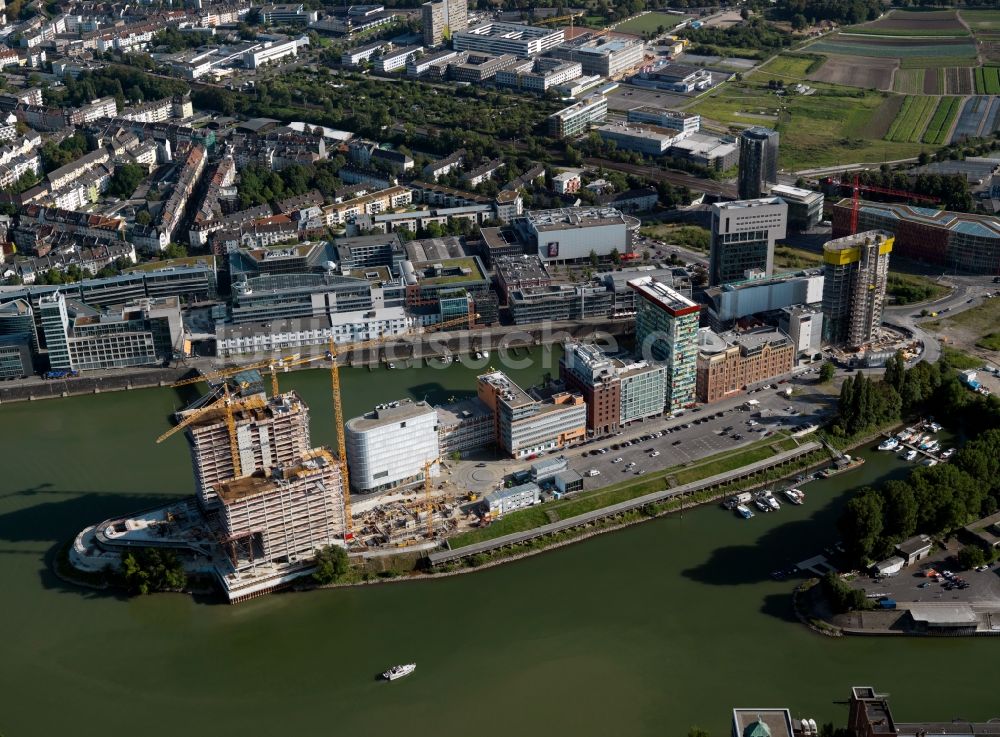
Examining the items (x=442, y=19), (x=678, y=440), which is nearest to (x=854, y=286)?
(x=678, y=440)

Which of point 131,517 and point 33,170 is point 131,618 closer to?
point 131,517

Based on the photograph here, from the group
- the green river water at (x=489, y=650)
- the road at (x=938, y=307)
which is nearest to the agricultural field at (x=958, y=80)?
the road at (x=938, y=307)

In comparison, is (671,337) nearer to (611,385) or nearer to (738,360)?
(611,385)

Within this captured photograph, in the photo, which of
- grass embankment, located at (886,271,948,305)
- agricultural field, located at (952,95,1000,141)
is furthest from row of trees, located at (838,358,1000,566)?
agricultural field, located at (952,95,1000,141)

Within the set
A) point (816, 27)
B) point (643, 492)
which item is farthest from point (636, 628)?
point (816, 27)

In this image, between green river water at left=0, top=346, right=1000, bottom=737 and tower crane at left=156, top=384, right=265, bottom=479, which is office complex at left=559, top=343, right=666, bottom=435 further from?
tower crane at left=156, top=384, right=265, bottom=479

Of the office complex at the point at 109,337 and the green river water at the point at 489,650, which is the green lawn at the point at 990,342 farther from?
the office complex at the point at 109,337
